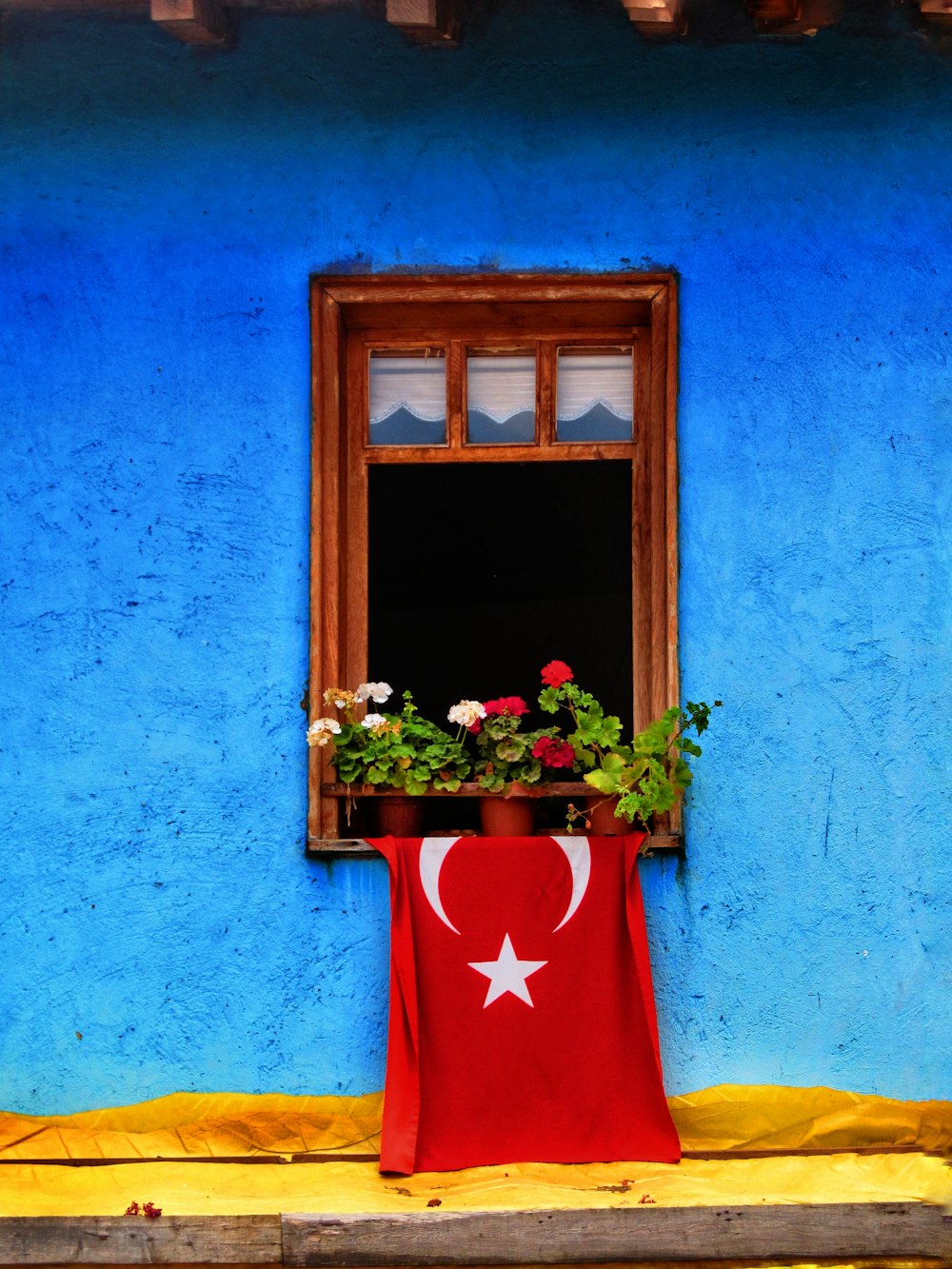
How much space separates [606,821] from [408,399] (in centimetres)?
164

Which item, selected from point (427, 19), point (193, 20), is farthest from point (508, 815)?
point (193, 20)

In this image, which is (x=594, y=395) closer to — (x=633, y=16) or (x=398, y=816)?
(x=633, y=16)

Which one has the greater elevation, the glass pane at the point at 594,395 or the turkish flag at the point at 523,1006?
the glass pane at the point at 594,395

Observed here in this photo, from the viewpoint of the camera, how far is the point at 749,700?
16.4ft

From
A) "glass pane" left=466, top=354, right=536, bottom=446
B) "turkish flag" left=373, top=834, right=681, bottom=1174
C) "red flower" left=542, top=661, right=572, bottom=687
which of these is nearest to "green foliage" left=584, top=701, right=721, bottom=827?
"turkish flag" left=373, top=834, right=681, bottom=1174

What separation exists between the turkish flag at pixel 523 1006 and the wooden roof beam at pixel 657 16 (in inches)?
105

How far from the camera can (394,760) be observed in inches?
193

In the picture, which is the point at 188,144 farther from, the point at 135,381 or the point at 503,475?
the point at 503,475

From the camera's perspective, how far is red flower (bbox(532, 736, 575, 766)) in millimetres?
4828

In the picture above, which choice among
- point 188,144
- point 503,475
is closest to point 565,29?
point 188,144

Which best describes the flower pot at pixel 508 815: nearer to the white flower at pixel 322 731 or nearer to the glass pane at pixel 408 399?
the white flower at pixel 322 731

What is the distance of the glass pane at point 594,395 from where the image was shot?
529cm

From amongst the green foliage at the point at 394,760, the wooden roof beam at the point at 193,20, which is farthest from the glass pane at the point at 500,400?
the wooden roof beam at the point at 193,20

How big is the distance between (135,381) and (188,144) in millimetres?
848
